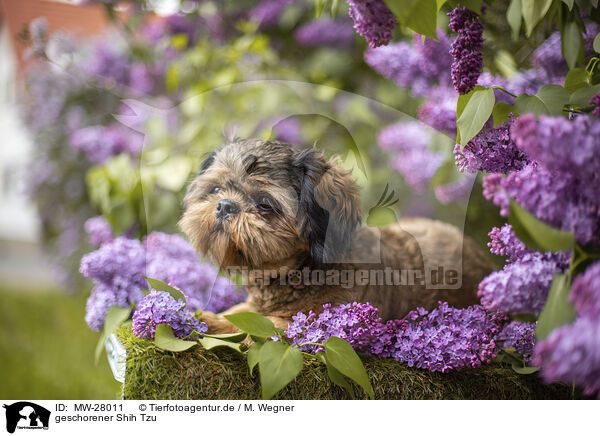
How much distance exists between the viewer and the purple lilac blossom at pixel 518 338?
1188 mm

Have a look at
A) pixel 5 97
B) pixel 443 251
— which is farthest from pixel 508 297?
pixel 5 97

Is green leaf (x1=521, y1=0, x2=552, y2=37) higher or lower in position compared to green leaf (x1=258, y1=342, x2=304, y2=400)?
higher

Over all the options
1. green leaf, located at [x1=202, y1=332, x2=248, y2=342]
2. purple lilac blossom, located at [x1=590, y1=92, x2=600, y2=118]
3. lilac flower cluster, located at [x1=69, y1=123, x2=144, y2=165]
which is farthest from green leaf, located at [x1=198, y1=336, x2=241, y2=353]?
lilac flower cluster, located at [x1=69, y1=123, x2=144, y2=165]

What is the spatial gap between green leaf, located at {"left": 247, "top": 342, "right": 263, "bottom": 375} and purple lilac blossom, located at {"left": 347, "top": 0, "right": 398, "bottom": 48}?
83 centimetres

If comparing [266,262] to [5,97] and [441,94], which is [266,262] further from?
[5,97]

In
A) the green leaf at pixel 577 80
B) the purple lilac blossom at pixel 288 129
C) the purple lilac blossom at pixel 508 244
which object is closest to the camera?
the purple lilac blossom at pixel 508 244

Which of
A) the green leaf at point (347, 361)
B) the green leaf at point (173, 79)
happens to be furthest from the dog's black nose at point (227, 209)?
the green leaf at point (173, 79)

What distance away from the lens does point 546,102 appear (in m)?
0.99

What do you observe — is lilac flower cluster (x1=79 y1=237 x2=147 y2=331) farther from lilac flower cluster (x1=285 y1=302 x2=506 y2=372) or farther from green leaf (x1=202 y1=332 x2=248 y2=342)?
lilac flower cluster (x1=285 y1=302 x2=506 y2=372)

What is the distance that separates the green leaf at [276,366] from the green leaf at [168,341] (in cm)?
20

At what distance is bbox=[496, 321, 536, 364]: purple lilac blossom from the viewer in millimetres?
1188

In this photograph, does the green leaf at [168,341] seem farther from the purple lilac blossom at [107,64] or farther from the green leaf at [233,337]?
the purple lilac blossom at [107,64]

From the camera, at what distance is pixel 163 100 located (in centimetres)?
→ 242
